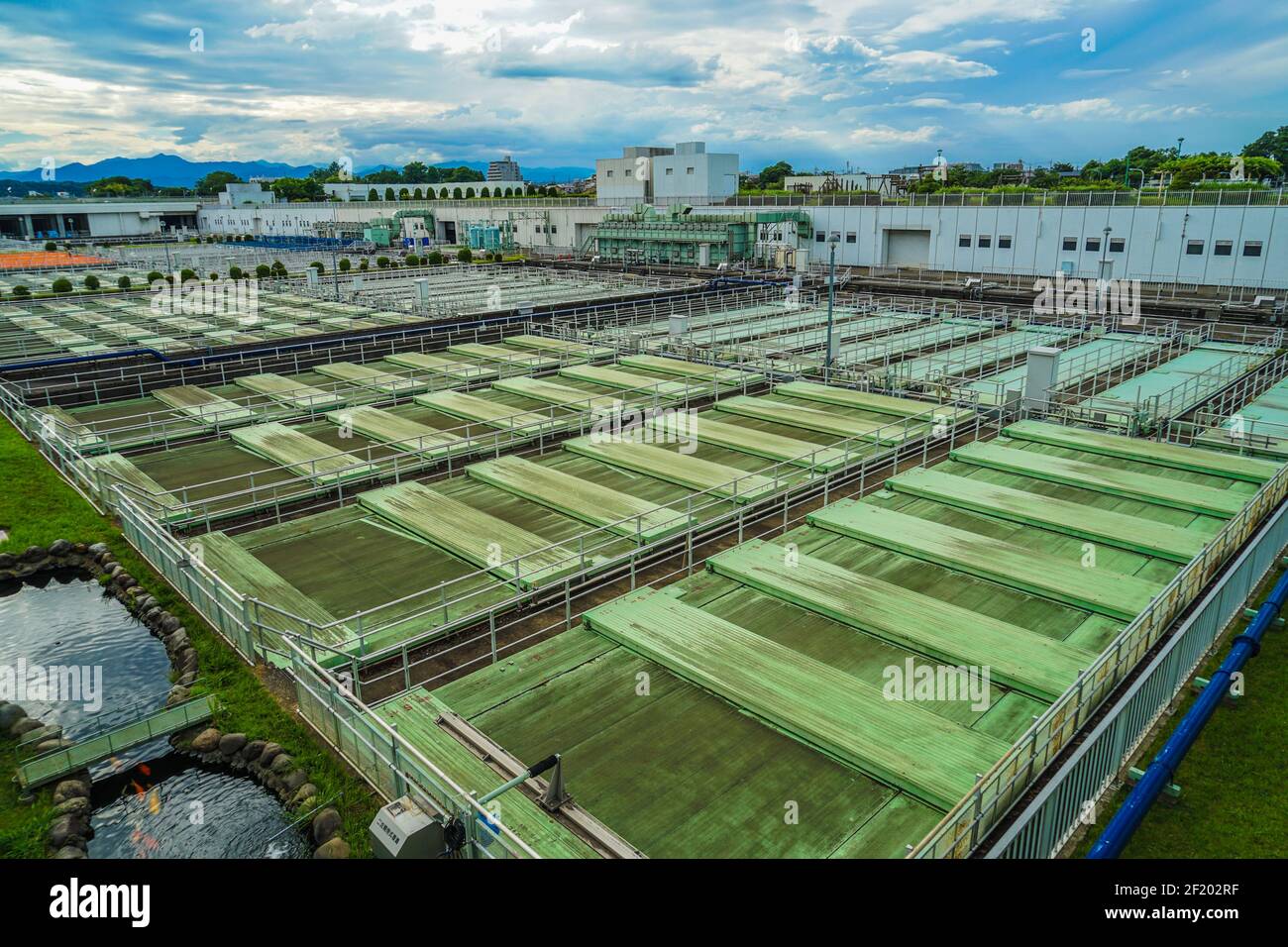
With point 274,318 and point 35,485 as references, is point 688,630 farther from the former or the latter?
point 274,318

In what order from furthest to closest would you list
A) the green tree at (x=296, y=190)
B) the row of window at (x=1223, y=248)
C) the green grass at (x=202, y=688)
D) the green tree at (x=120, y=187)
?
the green tree at (x=120, y=187) < the green tree at (x=296, y=190) < the row of window at (x=1223, y=248) < the green grass at (x=202, y=688)

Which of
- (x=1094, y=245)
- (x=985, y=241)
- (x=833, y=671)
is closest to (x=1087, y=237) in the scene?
(x=1094, y=245)

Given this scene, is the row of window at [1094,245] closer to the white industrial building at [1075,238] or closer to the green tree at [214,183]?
the white industrial building at [1075,238]

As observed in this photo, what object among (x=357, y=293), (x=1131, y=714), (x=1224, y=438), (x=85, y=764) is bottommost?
(x=85, y=764)

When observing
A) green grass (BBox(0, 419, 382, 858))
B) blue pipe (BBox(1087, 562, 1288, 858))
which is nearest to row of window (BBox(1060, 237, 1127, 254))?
blue pipe (BBox(1087, 562, 1288, 858))

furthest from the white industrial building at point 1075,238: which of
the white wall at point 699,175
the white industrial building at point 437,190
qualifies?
the white industrial building at point 437,190
